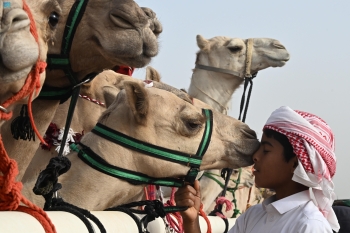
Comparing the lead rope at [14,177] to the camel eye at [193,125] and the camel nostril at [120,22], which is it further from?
the camel eye at [193,125]

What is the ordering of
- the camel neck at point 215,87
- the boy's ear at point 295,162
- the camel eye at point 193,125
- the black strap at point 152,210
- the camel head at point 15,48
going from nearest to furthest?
1. the camel head at point 15,48
2. the black strap at point 152,210
3. the boy's ear at point 295,162
4. the camel eye at point 193,125
5. the camel neck at point 215,87

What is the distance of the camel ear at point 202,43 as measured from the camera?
807 cm

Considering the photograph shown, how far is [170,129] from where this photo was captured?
3.84 m

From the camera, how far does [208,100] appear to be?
7.59 metres

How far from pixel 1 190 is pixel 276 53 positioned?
20.1 feet

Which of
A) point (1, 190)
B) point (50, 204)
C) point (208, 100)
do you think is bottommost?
point (208, 100)

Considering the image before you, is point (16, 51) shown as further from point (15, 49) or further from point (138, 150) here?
point (138, 150)

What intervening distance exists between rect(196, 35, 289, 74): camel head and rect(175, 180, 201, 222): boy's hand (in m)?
4.11

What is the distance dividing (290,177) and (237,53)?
440cm

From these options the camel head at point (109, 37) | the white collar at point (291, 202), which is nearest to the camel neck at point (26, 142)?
the camel head at point (109, 37)

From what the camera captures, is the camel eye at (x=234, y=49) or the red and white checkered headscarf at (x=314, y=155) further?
the camel eye at (x=234, y=49)

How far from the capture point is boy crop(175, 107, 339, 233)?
3479 mm

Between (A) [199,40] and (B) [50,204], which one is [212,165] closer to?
(B) [50,204]

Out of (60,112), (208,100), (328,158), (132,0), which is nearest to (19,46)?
(132,0)
